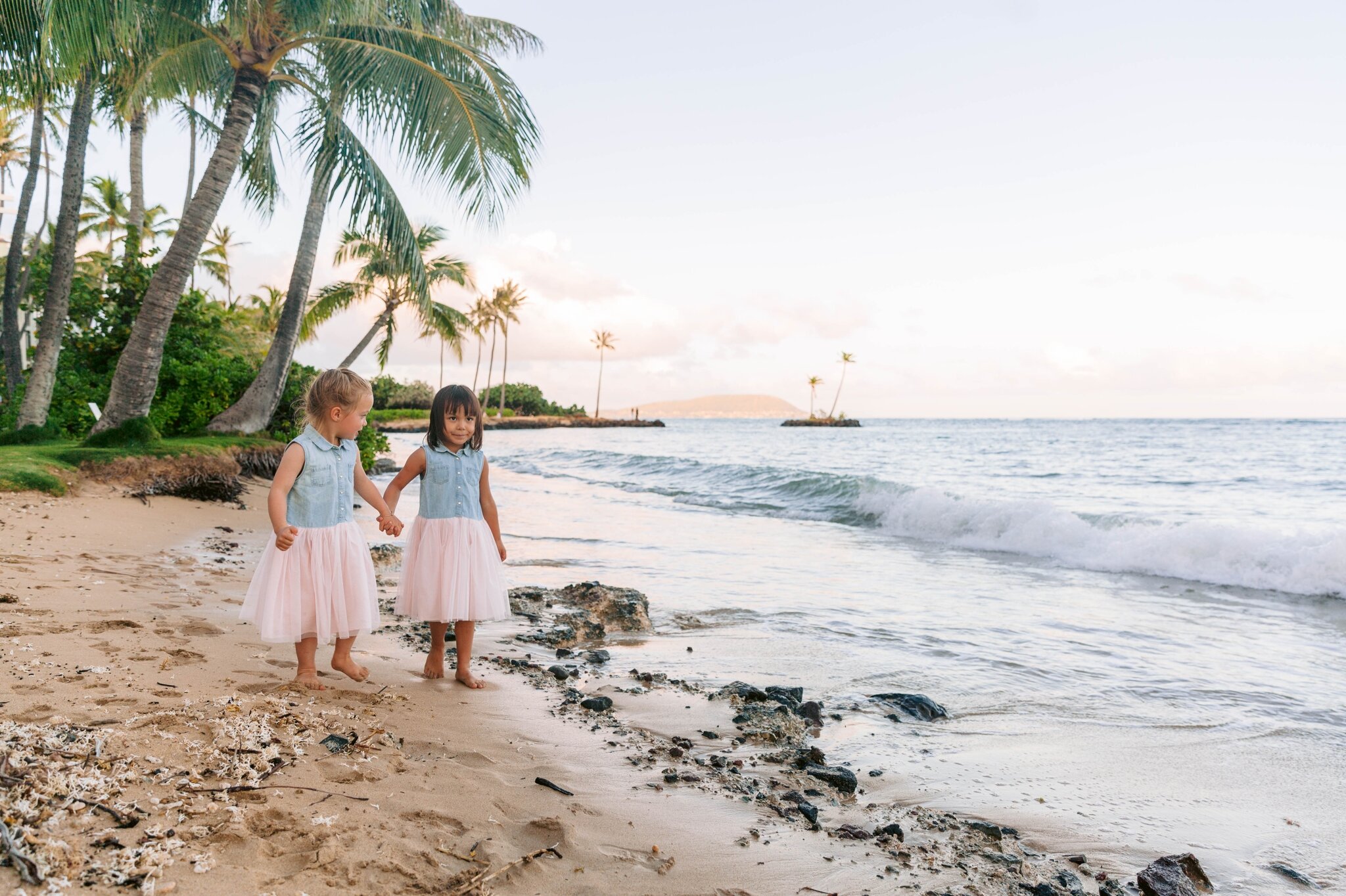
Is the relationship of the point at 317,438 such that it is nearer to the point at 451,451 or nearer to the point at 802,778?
the point at 451,451

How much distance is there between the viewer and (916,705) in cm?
448

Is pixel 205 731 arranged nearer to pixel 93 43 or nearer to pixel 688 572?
pixel 688 572

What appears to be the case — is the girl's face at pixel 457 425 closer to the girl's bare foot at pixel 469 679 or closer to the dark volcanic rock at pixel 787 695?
the girl's bare foot at pixel 469 679

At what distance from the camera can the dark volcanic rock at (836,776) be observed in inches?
133

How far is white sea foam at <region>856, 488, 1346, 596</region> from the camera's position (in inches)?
356

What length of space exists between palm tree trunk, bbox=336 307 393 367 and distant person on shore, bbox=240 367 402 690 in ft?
60.6

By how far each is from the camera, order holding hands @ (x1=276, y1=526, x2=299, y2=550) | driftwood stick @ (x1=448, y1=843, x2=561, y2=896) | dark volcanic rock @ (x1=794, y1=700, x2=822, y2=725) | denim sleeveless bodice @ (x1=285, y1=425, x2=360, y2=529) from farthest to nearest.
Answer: dark volcanic rock @ (x1=794, y1=700, x2=822, y2=725) → denim sleeveless bodice @ (x1=285, y1=425, x2=360, y2=529) → holding hands @ (x1=276, y1=526, x2=299, y2=550) → driftwood stick @ (x1=448, y1=843, x2=561, y2=896)

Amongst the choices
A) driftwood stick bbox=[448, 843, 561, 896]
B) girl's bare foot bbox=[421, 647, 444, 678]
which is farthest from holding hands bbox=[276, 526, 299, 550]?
driftwood stick bbox=[448, 843, 561, 896]

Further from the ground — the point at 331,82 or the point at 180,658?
the point at 331,82

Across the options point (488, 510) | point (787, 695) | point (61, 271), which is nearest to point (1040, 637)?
point (787, 695)

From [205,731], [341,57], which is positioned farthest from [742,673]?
[341,57]

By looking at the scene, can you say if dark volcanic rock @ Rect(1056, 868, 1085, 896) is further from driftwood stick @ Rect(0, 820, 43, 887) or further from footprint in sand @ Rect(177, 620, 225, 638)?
footprint in sand @ Rect(177, 620, 225, 638)

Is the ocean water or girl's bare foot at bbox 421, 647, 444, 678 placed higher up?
girl's bare foot at bbox 421, 647, 444, 678

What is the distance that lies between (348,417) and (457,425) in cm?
54
